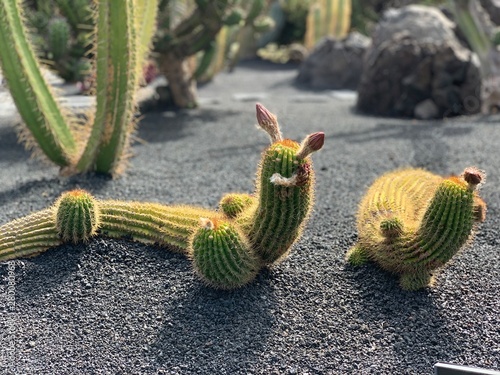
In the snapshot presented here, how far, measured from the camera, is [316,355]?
2.56 meters

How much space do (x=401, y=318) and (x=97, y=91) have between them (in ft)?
7.71

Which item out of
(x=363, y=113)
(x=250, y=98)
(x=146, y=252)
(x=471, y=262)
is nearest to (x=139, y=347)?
(x=146, y=252)

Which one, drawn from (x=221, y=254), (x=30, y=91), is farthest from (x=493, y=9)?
(x=221, y=254)

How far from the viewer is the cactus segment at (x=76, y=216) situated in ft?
10.2

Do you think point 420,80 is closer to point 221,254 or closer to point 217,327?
point 221,254

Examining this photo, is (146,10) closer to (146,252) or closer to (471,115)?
(146,252)

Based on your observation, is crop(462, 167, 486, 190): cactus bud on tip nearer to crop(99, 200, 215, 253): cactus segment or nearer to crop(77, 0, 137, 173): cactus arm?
crop(99, 200, 215, 253): cactus segment

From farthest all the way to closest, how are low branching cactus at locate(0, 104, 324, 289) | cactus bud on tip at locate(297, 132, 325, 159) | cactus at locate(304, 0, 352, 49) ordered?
cactus at locate(304, 0, 352, 49), low branching cactus at locate(0, 104, 324, 289), cactus bud on tip at locate(297, 132, 325, 159)

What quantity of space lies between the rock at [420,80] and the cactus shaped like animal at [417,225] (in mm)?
4336

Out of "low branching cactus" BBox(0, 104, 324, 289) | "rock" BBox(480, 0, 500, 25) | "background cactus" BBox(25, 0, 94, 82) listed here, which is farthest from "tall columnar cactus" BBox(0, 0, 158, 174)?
"rock" BBox(480, 0, 500, 25)

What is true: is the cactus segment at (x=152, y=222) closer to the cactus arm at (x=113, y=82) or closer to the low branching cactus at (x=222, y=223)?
the low branching cactus at (x=222, y=223)

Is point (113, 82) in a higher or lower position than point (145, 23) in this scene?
lower

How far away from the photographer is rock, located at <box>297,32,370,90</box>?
11.0 m

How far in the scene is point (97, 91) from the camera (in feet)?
13.5
